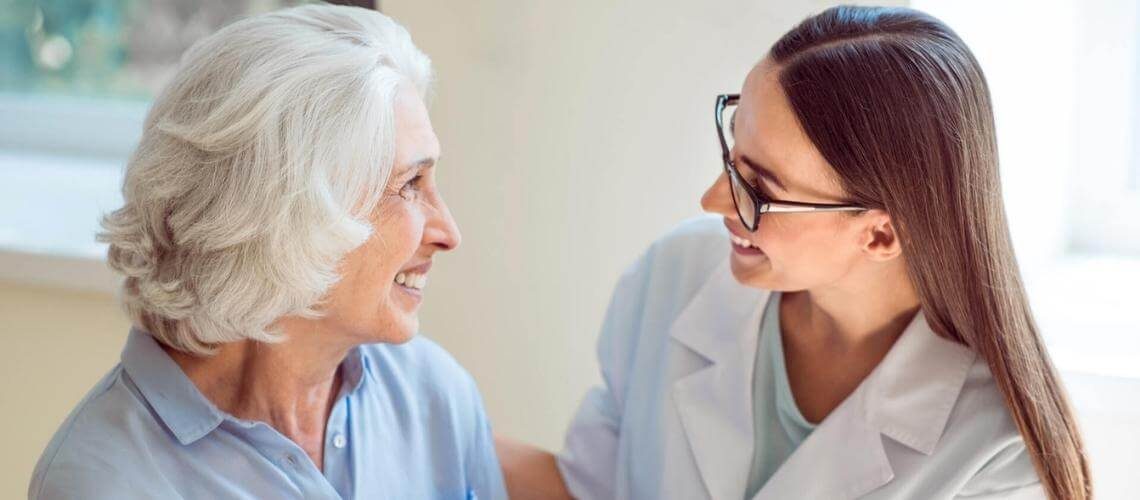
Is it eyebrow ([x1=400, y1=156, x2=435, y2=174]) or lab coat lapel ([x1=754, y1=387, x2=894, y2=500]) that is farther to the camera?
lab coat lapel ([x1=754, y1=387, x2=894, y2=500])

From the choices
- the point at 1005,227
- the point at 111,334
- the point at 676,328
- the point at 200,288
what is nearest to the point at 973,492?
the point at 1005,227

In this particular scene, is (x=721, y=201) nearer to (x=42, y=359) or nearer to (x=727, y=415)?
(x=727, y=415)

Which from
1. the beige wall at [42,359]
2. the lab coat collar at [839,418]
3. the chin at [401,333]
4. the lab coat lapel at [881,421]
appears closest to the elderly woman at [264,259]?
the chin at [401,333]

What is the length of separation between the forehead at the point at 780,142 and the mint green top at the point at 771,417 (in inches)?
13.3

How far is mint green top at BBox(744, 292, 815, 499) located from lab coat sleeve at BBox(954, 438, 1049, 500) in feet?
0.84

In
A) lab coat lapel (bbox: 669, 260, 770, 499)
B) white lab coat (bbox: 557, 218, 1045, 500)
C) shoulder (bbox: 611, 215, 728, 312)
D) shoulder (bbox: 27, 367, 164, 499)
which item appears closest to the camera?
shoulder (bbox: 27, 367, 164, 499)

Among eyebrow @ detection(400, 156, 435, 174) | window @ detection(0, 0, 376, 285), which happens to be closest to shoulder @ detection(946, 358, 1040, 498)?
eyebrow @ detection(400, 156, 435, 174)

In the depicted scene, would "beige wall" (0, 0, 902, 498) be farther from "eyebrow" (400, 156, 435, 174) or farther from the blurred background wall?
"eyebrow" (400, 156, 435, 174)

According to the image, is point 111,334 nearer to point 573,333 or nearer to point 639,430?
point 573,333

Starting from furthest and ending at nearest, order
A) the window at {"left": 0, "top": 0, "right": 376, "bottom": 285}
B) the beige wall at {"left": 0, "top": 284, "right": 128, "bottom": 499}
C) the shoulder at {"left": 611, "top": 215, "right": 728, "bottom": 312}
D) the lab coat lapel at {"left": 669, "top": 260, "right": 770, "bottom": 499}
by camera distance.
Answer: the window at {"left": 0, "top": 0, "right": 376, "bottom": 285}
the beige wall at {"left": 0, "top": 284, "right": 128, "bottom": 499}
the shoulder at {"left": 611, "top": 215, "right": 728, "bottom": 312}
the lab coat lapel at {"left": 669, "top": 260, "right": 770, "bottom": 499}

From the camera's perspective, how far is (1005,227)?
1.64 meters

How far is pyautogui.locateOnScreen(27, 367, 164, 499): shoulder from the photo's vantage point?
1396 millimetres

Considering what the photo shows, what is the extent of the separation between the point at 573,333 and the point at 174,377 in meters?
1.01

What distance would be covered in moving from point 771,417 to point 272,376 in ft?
2.43
